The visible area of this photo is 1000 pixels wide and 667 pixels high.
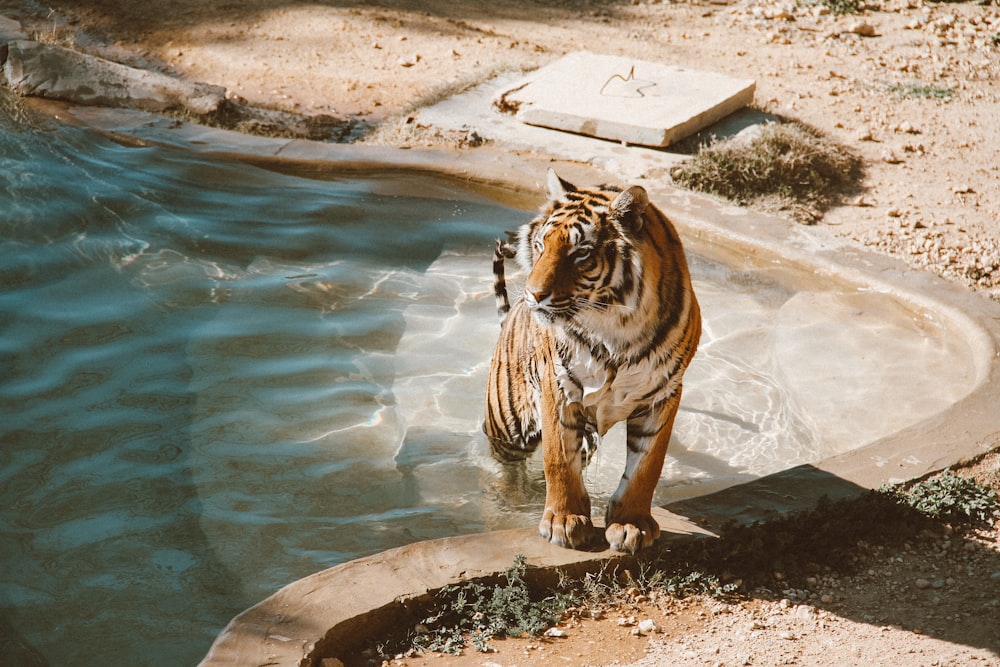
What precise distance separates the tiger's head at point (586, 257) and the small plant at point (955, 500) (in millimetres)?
1415

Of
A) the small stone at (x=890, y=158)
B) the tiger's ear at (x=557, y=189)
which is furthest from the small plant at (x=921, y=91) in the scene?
the tiger's ear at (x=557, y=189)

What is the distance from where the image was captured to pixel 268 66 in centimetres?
830

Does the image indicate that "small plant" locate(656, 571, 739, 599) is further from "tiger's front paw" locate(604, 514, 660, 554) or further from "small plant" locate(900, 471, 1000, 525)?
"small plant" locate(900, 471, 1000, 525)

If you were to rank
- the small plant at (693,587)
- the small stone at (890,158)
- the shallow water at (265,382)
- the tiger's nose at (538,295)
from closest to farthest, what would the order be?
the tiger's nose at (538,295)
the small plant at (693,587)
the shallow water at (265,382)
the small stone at (890,158)

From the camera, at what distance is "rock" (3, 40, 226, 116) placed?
678 cm

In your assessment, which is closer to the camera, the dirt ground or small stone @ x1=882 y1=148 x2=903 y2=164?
the dirt ground

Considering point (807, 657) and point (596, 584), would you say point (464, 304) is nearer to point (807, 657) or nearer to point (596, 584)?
point (596, 584)

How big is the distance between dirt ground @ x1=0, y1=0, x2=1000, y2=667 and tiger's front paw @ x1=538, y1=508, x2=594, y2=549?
246 millimetres

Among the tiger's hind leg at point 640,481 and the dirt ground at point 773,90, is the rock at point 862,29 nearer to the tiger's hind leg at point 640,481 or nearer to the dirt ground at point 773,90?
the dirt ground at point 773,90

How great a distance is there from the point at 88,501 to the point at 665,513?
7.01ft

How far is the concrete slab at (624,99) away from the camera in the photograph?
6488 mm

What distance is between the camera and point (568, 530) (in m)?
3.24

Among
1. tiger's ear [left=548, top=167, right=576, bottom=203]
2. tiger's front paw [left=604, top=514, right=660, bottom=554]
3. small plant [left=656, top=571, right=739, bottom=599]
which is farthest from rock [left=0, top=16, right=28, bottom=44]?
small plant [left=656, top=571, right=739, bottom=599]

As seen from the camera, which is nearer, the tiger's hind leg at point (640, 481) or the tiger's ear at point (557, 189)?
the tiger's ear at point (557, 189)
